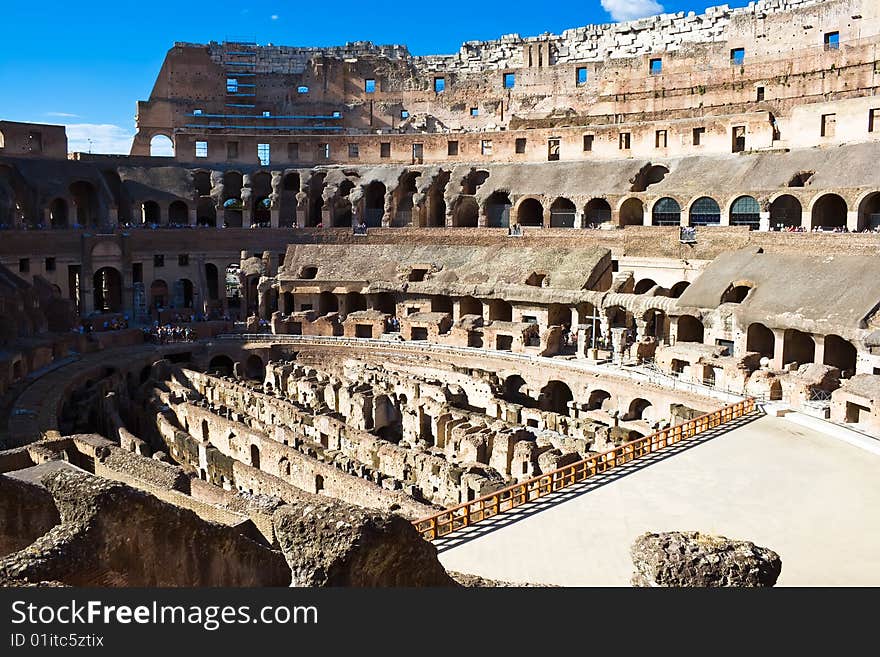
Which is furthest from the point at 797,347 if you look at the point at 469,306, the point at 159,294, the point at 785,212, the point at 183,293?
the point at 159,294

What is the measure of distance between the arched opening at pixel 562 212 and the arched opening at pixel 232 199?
64.7 ft

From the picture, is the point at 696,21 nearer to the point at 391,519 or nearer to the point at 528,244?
the point at 528,244

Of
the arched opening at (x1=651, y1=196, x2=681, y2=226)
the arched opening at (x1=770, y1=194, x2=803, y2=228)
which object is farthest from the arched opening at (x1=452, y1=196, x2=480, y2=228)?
the arched opening at (x1=770, y1=194, x2=803, y2=228)

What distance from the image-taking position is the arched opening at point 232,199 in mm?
49094

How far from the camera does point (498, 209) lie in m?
45.8

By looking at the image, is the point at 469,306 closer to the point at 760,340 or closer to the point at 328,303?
the point at 328,303

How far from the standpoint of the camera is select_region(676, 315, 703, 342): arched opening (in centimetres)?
3105

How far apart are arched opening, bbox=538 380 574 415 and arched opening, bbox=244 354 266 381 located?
44.6 feet

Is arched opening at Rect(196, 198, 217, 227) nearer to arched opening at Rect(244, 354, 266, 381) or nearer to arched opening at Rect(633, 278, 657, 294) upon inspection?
arched opening at Rect(244, 354, 266, 381)

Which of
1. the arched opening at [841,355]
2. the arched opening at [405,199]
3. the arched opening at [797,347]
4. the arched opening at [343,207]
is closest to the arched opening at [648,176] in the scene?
the arched opening at [405,199]

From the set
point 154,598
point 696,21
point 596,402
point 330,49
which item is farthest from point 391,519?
point 330,49

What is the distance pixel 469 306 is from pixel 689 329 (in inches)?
A: 422

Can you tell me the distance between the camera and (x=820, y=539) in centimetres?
1296

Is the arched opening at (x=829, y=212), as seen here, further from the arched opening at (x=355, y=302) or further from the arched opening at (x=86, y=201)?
the arched opening at (x=86, y=201)
